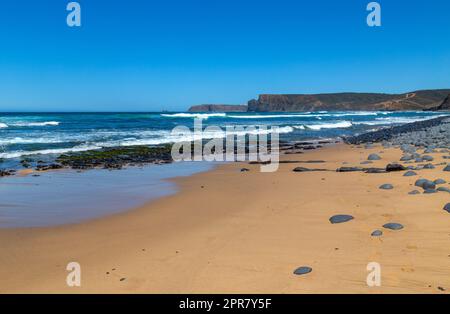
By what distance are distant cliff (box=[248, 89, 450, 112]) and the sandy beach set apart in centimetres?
14057

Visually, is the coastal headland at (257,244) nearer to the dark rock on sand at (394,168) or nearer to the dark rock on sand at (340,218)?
the dark rock on sand at (340,218)

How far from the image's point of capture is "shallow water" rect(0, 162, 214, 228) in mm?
6793

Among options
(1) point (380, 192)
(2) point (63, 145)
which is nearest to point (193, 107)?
(2) point (63, 145)

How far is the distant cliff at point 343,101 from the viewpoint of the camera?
14207cm

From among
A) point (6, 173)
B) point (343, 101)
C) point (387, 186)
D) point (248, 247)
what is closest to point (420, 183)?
point (387, 186)

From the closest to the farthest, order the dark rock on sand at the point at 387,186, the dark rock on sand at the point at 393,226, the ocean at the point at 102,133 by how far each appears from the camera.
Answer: the dark rock on sand at the point at 393,226
the dark rock on sand at the point at 387,186
the ocean at the point at 102,133

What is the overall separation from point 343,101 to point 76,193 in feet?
503

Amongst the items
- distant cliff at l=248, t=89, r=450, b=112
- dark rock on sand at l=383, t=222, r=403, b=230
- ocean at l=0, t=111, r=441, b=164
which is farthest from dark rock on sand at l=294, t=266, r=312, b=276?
distant cliff at l=248, t=89, r=450, b=112

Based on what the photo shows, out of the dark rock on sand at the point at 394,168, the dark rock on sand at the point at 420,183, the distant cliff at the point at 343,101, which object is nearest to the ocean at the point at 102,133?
the dark rock on sand at the point at 394,168

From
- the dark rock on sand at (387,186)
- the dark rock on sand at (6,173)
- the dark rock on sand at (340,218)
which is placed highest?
the dark rock on sand at (387,186)

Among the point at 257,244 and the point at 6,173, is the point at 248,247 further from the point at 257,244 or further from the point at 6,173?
the point at 6,173

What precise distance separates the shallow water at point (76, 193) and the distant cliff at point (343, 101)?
13760 centimetres
